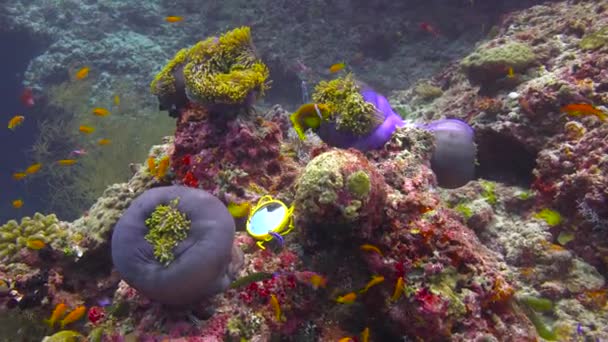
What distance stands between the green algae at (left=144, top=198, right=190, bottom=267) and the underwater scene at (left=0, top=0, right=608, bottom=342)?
0.05 ft

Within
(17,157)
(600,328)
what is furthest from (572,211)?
(17,157)

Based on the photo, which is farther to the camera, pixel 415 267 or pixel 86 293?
pixel 86 293

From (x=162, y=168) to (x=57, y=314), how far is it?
5.64 ft

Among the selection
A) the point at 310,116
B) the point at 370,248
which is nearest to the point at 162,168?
the point at 310,116

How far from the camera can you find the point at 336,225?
3.34 m

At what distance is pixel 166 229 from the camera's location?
10.5ft

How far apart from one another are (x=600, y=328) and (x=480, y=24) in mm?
9226

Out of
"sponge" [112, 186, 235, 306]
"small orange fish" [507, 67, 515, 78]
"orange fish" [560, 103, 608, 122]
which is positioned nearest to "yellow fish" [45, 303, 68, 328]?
"sponge" [112, 186, 235, 306]

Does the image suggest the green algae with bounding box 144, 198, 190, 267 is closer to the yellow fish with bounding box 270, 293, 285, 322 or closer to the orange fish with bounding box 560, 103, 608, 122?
the yellow fish with bounding box 270, 293, 285, 322

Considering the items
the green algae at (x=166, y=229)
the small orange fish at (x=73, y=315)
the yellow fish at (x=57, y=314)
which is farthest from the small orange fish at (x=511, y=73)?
the yellow fish at (x=57, y=314)

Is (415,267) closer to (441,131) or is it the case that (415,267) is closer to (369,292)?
(369,292)

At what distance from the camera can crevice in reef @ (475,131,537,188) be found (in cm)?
539

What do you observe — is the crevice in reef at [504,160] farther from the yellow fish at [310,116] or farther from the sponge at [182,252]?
Result: the sponge at [182,252]

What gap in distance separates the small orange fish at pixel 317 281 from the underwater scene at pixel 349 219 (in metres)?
0.02
